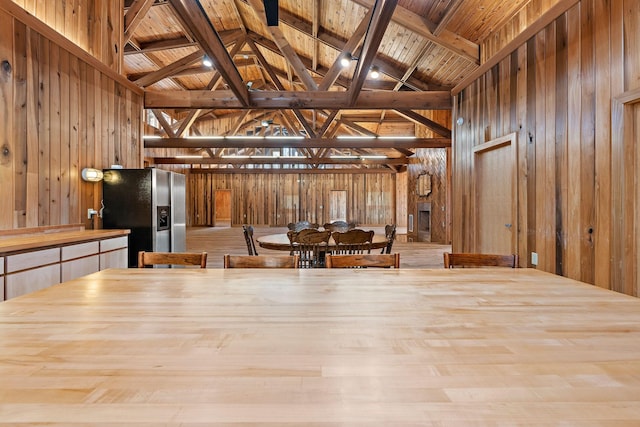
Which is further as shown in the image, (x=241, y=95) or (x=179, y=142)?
(x=179, y=142)

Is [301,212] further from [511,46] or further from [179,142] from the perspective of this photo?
[511,46]

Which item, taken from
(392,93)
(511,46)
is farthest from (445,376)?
(392,93)

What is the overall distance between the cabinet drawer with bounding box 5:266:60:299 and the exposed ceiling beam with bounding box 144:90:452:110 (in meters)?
3.45

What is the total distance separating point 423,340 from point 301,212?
15.1m

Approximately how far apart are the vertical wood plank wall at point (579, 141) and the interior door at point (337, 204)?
12281 mm

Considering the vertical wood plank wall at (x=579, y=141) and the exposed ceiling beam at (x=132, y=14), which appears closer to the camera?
the vertical wood plank wall at (x=579, y=141)

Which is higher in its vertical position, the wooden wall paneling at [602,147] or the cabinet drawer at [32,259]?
the wooden wall paneling at [602,147]

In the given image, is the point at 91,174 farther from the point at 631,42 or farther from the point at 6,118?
the point at 631,42

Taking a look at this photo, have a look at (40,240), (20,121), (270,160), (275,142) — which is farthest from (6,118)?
(270,160)

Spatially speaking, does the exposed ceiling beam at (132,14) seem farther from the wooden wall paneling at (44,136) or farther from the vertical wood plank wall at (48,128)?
the wooden wall paneling at (44,136)

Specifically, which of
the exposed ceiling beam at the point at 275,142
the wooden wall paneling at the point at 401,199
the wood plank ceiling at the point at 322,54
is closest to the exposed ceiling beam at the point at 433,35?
the wood plank ceiling at the point at 322,54

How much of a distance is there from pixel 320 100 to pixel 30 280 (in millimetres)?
4295

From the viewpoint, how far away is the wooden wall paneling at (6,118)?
3.12 m

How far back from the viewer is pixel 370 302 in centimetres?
133
